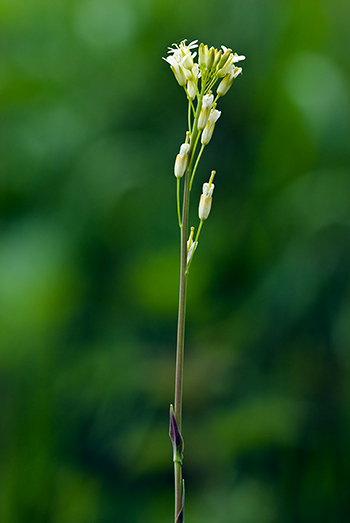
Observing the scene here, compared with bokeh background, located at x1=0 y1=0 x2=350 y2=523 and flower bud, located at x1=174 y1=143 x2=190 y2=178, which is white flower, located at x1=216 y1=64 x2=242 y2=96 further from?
bokeh background, located at x1=0 y1=0 x2=350 y2=523

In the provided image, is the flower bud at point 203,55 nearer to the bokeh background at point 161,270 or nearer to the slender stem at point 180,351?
the slender stem at point 180,351

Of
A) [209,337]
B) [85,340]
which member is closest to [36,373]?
[85,340]

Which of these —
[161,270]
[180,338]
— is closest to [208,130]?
[180,338]

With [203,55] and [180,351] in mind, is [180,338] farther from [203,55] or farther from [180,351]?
[203,55]

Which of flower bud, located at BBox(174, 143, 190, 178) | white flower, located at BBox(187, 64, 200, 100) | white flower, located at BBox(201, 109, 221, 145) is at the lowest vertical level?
flower bud, located at BBox(174, 143, 190, 178)

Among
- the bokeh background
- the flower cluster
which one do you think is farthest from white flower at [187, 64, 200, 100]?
the bokeh background

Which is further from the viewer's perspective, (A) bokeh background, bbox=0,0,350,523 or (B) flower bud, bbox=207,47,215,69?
(A) bokeh background, bbox=0,0,350,523

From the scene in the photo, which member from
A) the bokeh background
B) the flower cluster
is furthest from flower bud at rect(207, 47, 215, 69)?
the bokeh background

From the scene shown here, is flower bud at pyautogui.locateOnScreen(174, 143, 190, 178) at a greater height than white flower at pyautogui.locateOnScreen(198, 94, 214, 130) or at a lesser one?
lesser

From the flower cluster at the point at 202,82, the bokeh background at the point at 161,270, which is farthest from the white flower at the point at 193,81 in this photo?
the bokeh background at the point at 161,270

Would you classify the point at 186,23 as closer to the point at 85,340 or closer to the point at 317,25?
the point at 317,25
